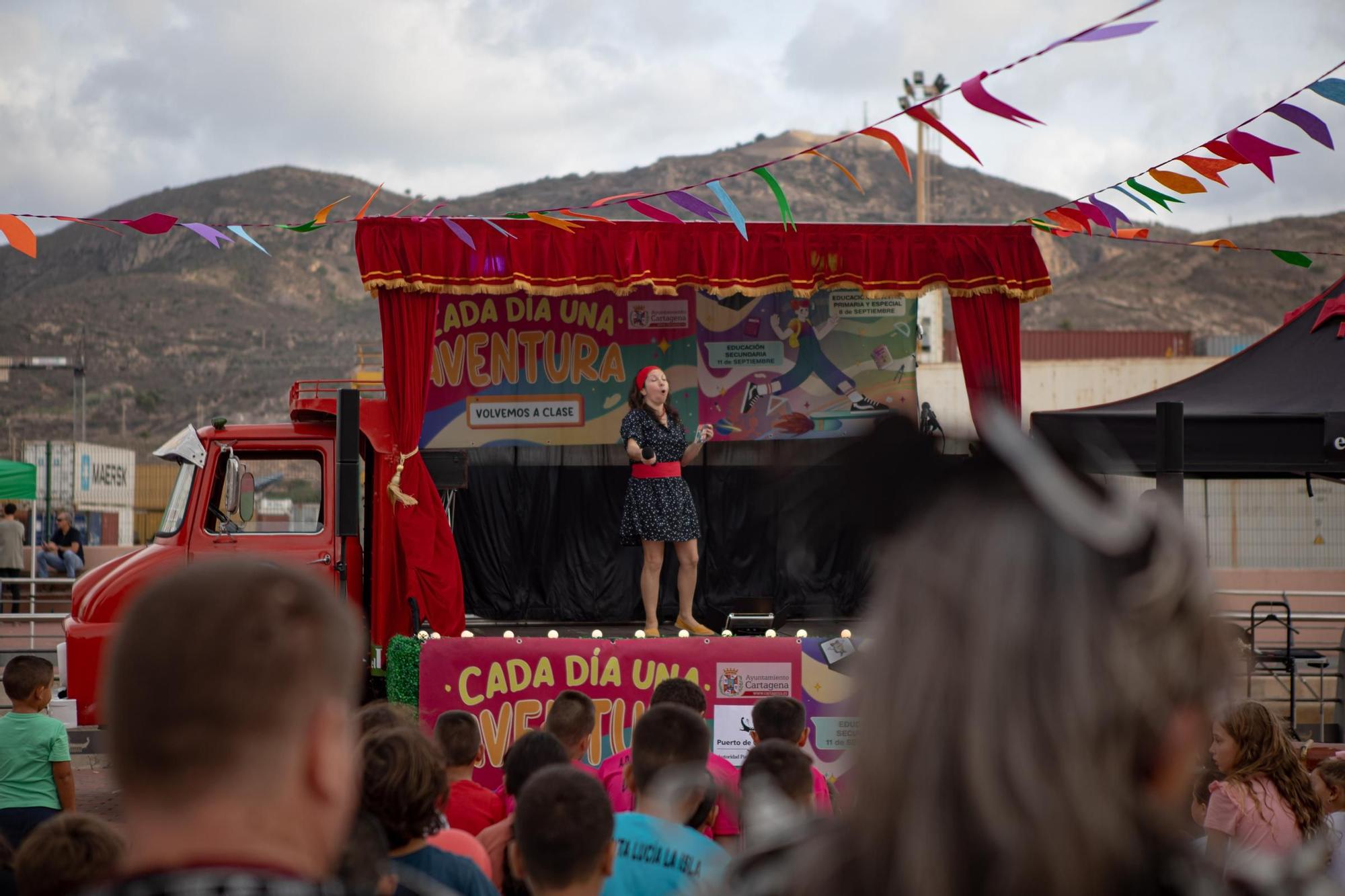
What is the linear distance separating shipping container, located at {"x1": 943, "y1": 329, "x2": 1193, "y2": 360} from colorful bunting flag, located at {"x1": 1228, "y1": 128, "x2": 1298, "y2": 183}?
30948mm

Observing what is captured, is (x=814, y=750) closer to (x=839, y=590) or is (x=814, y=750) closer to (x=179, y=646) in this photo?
(x=839, y=590)

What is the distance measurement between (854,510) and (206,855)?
698 millimetres

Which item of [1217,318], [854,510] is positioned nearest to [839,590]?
[854,510]

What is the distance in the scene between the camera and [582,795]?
2.76 meters

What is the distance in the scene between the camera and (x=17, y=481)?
16.7 metres

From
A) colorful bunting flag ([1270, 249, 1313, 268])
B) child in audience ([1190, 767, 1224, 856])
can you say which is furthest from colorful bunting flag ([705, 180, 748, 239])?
child in audience ([1190, 767, 1224, 856])

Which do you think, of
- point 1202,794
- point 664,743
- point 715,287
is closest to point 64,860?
point 664,743

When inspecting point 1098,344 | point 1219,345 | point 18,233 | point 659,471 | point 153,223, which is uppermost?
point 1098,344

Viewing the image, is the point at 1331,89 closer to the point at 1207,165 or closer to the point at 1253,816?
the point at 1207,165

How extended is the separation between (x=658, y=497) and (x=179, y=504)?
3377mm

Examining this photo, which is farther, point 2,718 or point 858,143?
point 858,143

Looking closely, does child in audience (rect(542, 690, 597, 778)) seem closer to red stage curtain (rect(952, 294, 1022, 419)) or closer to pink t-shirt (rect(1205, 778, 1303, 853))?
pink t-shirt (rect(1205, 778, 1303, 853))

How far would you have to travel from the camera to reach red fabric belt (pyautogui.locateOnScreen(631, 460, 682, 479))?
9.39 meters

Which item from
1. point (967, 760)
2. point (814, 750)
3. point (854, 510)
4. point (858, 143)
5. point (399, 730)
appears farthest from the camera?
point (858, 143)
